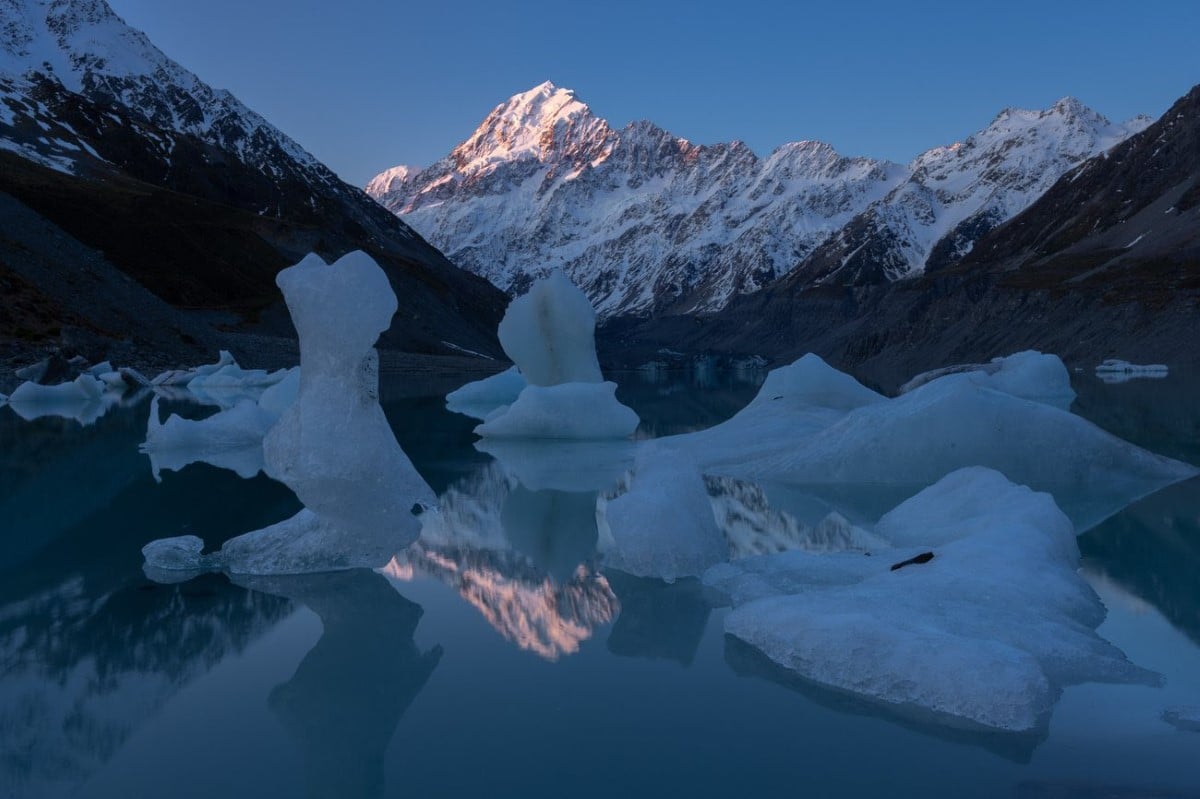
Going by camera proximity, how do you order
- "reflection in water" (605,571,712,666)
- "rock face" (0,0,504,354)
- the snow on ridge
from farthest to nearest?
the snow on ridge
"rock face" (0,0,504,354)
"reflection in water" (605,571,712,666)

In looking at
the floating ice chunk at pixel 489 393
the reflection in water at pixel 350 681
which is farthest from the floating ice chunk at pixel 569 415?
the reflection in water at pixel 350 681

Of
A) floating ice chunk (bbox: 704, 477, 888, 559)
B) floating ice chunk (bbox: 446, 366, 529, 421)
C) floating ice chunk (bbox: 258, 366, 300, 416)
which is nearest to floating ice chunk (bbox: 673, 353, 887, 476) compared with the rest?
floating ice chunk (bbox: 704, 477, 888, 559)

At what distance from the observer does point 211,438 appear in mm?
19234

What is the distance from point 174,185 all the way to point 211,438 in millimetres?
113186

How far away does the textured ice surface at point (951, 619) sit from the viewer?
5301 millimetres

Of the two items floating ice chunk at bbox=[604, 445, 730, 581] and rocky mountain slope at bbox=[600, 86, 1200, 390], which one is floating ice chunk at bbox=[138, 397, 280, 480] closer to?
floating ice chunk at bbox=[604, 445, 730, 581]

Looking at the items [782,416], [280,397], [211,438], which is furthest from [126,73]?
[782,416]

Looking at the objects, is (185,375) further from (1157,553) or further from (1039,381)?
(1157,553)

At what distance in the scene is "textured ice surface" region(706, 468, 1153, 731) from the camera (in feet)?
17.4

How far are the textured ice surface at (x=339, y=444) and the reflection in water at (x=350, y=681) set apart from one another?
1.44 feet

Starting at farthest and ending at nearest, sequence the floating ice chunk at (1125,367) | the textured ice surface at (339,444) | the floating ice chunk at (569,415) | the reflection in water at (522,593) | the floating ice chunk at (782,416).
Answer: the floating ice chunk at (1125,367) < the floating ice chunk at (569,415) < the floating ice chunk at (782,416) < the textured ice surface at (339,444) < the reflection in water at (522,593)

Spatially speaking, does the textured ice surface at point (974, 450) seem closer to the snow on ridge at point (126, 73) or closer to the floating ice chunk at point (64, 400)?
the floating ice chunk at point (64, 400)

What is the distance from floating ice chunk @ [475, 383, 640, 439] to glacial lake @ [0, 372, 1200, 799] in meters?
11.4

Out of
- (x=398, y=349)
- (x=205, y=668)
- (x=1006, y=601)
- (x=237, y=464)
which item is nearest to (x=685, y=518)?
(x=1006, y=601)
